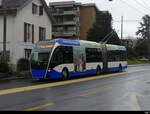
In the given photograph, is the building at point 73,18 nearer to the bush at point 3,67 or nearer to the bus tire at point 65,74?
the bush at point 3,67

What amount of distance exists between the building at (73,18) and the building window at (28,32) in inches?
1453

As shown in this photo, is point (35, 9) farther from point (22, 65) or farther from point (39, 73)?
point (39, 73)

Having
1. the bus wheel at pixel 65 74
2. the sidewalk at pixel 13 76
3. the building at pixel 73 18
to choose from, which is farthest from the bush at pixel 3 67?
the building at pixel 73 18

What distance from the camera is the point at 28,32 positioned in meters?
31.1

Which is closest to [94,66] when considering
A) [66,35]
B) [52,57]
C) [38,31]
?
[52,57]

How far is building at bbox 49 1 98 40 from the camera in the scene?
69.1 meters

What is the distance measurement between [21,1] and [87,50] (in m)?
11.3

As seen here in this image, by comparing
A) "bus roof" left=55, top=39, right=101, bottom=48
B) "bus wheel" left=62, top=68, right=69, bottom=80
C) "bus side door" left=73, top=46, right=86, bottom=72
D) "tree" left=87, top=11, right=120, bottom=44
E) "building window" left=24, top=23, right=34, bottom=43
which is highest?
"tree" left=87, top=11, right=120, bottom=44

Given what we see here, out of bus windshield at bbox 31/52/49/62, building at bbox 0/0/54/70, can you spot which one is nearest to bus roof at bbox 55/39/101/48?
bus windshield at bbox 31/52/49/62

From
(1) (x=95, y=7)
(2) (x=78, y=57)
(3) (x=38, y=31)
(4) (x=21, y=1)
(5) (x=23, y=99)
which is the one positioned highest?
(1) (x=95, y=7)

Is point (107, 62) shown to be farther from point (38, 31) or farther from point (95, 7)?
point (95, 7)

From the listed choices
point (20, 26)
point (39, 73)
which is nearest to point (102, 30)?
point (20, 26)

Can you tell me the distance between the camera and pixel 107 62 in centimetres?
2681

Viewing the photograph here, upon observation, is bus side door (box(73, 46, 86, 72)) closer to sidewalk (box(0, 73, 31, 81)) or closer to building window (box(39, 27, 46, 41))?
sidewalk (box(0, 73, 31, 81))
